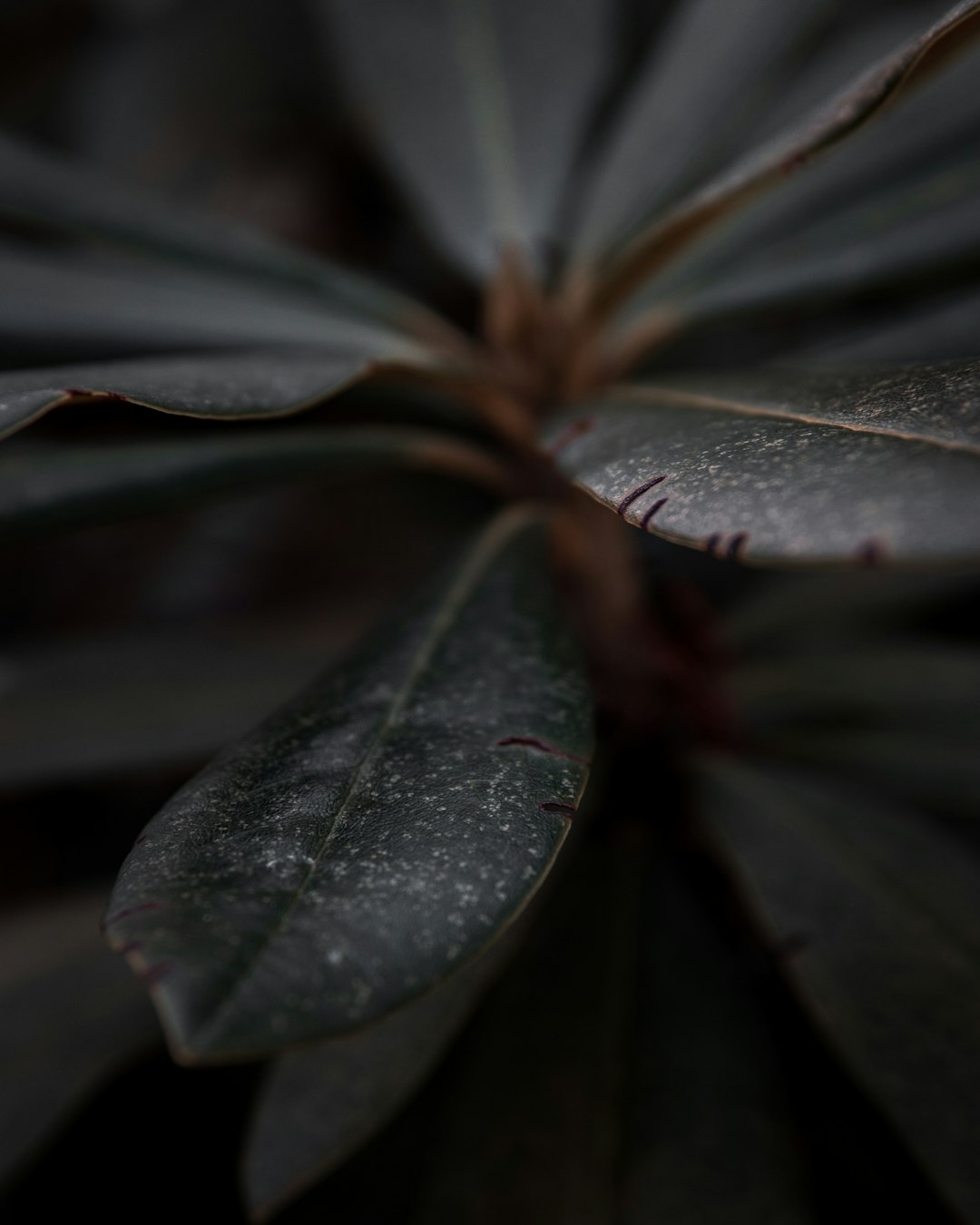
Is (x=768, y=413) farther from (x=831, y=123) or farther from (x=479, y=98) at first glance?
(x=479, y=98)

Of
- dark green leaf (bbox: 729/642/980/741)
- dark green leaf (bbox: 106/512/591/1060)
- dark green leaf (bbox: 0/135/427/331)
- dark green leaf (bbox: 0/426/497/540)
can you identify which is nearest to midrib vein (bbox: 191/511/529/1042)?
dark green leaf (bbox: 106/512/591/1060)

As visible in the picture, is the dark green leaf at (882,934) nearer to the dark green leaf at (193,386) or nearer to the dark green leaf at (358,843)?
the dark green leaf at (358,843)

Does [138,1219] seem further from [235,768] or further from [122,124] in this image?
[122,124]

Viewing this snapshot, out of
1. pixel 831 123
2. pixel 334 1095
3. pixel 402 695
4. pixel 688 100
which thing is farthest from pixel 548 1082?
pixel 688 100

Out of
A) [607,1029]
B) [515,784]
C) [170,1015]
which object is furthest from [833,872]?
[170,1015]

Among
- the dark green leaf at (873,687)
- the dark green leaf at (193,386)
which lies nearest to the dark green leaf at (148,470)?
the dark green leaf at (193,386)

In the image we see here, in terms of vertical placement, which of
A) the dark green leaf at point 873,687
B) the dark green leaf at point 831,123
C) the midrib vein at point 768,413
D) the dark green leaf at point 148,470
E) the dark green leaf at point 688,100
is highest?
the dark green leaf at point 688,100
